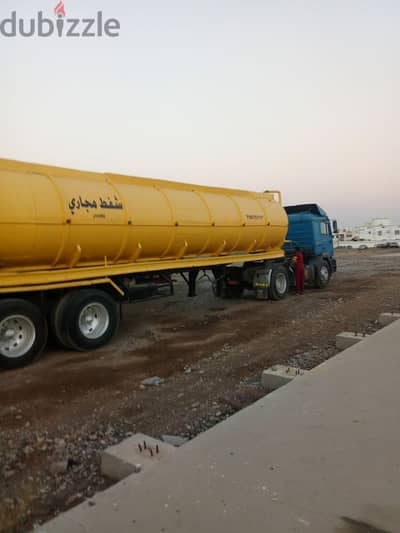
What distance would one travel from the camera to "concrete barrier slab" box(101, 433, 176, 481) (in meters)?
3.04

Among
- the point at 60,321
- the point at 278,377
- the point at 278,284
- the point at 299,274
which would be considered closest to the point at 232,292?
the point at 278,284

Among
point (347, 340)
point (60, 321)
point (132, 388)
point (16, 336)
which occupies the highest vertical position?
point (60, 321)

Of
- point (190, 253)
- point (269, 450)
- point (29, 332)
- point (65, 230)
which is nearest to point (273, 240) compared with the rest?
point (190, 253)

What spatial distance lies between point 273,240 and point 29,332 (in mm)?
8321

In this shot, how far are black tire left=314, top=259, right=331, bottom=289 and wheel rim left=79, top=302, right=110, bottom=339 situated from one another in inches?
379

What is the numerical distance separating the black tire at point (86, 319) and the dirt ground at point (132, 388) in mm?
254

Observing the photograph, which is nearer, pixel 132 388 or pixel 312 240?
pixel 132 388

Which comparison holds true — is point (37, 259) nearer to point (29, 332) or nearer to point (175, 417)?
point (29, 332)

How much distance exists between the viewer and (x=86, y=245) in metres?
7.50

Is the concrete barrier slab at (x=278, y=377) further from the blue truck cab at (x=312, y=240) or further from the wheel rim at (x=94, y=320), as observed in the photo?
the blue truck cab at (x=312, y=240)

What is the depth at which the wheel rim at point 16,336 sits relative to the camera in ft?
21.4

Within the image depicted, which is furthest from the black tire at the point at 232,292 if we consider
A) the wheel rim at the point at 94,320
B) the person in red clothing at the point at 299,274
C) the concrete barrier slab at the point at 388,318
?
the wheel rim at the point at 94,320

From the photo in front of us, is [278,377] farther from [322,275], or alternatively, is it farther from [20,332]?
[322,275]

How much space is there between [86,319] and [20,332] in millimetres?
1245
